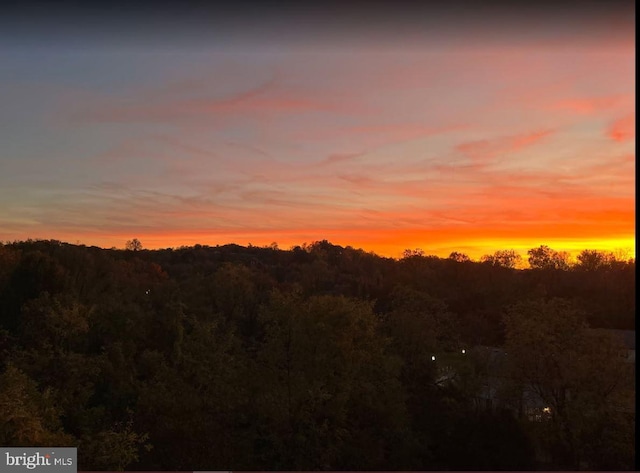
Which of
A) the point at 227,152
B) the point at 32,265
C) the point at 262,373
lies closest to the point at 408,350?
the point at 262,373

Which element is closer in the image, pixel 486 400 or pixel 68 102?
pixel 68 102

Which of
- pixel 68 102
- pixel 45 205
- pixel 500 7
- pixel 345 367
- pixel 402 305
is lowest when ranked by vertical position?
pixel 345 367

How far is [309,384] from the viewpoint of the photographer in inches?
358

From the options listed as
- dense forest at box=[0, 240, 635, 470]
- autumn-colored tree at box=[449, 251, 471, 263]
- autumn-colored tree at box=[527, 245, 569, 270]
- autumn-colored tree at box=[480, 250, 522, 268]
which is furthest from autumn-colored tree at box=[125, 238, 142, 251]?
autumn-colored tree at box=[527, 245, 569, 270]

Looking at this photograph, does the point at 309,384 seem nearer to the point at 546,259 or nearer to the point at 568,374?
the point at 568,374

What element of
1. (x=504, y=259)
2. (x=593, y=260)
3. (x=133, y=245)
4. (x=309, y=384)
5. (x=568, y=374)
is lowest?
(x=309, y=384)

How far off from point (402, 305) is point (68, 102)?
9999mm

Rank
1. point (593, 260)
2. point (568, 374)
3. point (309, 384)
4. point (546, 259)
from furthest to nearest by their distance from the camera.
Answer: point (546, 259), point (593, 260), point (309, 384), point (568, 374)

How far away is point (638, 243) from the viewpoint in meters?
1.39

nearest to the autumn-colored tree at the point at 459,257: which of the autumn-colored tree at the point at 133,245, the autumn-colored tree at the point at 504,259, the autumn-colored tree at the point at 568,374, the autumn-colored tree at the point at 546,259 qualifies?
the autumn-colored tree at the point at 504,259

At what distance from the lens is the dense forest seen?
25.5 feet

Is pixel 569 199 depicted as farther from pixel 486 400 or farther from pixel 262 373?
pixel 262 373

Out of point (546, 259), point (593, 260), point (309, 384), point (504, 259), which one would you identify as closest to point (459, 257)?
point (504, 259)

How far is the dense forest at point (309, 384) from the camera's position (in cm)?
779
